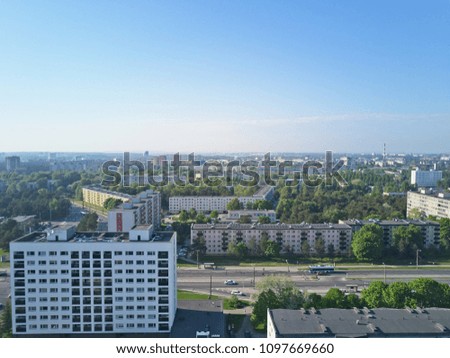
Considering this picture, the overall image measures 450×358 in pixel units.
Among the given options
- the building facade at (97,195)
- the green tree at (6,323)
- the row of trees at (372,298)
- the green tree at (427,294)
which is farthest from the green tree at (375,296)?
the building facade at (97,195)

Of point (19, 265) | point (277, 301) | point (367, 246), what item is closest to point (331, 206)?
point (367, 246)

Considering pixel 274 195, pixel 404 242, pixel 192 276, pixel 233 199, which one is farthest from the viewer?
pixel 274 195

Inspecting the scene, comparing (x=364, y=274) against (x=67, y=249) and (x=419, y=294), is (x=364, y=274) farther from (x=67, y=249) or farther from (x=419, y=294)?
(x=67, y=249)

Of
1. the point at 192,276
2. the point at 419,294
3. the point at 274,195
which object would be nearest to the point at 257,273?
the point at 192,276

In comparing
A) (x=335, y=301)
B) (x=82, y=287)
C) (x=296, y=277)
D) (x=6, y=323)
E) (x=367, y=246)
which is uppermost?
(x=82, y=287)

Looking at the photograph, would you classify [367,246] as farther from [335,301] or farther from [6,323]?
[6,323]

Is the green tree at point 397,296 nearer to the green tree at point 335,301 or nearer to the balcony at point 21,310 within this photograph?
the green tree at point 335,301

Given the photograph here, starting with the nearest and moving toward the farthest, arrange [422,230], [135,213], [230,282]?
[230,282]
[135,213]
[422,230]
